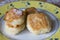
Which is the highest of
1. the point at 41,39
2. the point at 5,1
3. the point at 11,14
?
the point at 5,1

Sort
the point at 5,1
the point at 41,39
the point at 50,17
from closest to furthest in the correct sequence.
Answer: the point at 41,39 → the point at 50,17 → the point at 5,1

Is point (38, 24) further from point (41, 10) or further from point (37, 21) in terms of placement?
point (41, 10)

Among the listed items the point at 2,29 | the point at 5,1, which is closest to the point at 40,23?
the point at 2,29

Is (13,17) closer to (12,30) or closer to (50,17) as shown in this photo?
(12,30)

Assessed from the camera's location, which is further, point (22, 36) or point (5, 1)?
point (5, 1)

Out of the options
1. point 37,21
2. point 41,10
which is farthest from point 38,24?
point 41,10

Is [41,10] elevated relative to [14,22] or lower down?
elevated
